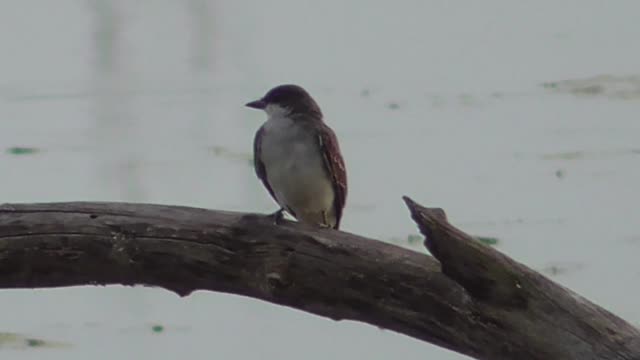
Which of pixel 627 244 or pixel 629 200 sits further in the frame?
pixel 629 200

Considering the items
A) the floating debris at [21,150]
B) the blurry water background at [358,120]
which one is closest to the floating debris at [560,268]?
the blurry water background at [358,120]

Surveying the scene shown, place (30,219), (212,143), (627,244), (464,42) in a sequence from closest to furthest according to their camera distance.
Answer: (30,219) < (627,244) < (212,143) < (464,42)

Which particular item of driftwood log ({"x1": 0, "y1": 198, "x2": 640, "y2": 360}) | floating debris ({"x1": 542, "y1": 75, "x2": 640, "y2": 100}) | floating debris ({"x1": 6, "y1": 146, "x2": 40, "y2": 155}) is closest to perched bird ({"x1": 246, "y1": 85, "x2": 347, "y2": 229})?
driftwood log ({"x1": 0, "y1": 198, "x2": 640, "y2": 360})

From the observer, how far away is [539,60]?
29.8 ft

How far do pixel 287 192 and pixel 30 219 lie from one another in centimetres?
100

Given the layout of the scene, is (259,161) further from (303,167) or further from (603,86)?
(603,86)

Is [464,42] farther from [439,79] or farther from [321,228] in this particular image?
[321,228]

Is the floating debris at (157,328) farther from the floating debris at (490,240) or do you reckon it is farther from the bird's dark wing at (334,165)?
the bird's dark wing at (334,165)

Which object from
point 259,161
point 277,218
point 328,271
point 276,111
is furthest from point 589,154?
point 328,271

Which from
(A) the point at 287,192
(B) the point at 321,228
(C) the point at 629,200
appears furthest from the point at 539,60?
(B) the point at 321,228

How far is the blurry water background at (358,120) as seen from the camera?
255 inches

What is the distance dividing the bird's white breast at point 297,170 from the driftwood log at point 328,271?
0.82 m

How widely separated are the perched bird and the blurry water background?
62.9 inches

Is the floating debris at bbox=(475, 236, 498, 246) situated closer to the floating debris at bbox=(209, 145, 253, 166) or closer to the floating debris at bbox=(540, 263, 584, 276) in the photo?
the floating debris at bbox=(540, 263, 584, 276)
